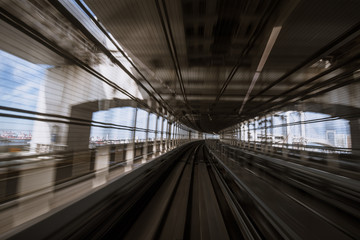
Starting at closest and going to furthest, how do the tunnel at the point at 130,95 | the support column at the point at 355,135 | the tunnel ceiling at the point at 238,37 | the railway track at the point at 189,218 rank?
1. the tunnel at the point at 130,95
2. the railway track at the point at 189,218
3. the tunnel ceiling at the point at 238,37
4. the support column at the point at 355,135

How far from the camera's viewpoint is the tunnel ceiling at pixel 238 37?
2074 mm

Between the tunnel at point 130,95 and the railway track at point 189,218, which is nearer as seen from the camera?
the tunnel at point 130,95

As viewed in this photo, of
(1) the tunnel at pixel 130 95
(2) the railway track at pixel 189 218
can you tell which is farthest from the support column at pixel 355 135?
(2) the railway track at pixel 189 218

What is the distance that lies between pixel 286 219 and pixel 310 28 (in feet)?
10.6

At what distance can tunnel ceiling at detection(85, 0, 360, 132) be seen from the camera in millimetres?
2074

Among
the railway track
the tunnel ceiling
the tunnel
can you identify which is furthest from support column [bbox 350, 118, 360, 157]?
the railway track

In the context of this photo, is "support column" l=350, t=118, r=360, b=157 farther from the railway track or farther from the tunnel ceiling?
the railway track

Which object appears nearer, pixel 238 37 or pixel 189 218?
pixel 189 218

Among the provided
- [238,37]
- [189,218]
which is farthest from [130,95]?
[189,218]

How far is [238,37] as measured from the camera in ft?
8.91

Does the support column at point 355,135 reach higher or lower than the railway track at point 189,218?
higher

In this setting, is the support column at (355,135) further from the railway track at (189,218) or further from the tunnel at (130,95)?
the railway track at (189,218)

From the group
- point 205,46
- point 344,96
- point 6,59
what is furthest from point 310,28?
point 6,59

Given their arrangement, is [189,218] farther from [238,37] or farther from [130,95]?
[130,95]
